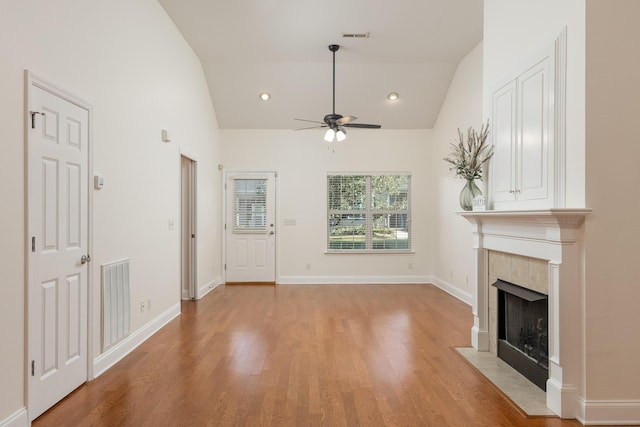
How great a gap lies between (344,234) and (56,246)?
574 centimetres

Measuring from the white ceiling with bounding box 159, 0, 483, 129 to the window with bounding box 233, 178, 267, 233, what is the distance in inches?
44.0

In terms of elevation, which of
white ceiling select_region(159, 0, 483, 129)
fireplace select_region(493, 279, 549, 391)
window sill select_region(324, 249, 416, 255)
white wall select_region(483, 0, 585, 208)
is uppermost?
white ceiling select_region(159, 0, 483, 129)

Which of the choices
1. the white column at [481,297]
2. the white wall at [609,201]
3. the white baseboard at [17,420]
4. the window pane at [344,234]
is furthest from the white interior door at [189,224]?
the white wall at [609,201]

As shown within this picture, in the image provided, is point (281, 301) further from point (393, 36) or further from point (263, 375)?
point (393, 36)

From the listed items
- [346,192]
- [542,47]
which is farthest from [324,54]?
[542,47]

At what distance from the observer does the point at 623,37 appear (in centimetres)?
260

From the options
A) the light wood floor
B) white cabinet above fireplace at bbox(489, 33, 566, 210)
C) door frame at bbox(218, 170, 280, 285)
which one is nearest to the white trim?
white cabinet above fireplace at bbox(489, 33, 566, 210)

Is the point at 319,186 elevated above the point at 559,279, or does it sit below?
above

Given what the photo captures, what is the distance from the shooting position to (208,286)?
7059 mm

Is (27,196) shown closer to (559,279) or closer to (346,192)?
(559,279)

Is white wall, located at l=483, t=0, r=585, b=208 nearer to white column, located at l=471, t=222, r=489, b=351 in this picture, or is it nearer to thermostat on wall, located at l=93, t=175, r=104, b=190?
white column, located at l=471, t=222, r=489, b=351

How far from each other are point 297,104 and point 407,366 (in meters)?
5.28

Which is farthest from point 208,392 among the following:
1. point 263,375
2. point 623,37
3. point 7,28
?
point 623,37

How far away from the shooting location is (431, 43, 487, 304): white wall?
613cm
